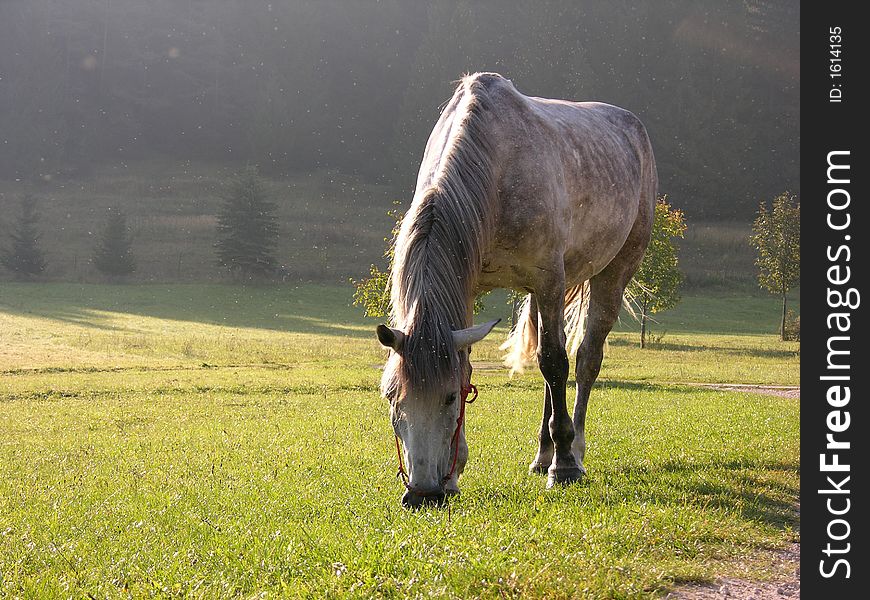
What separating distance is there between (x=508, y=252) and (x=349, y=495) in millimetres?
2411

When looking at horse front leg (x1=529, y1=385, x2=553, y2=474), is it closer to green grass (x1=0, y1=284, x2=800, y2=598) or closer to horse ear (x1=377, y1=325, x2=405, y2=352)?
green grass (x1=0, y1=284, x2=800, y2=598)

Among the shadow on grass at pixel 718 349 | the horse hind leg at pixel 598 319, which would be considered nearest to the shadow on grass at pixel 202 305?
the shadow on grass at pixel 718 349

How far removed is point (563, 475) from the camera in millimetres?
7113

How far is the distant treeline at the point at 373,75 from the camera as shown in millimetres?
146625

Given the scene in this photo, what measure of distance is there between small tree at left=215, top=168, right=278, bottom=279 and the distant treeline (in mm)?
67771

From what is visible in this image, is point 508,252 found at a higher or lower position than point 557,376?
higher

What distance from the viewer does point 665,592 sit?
4.23 meters

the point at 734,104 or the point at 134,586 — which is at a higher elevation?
the point at 734,104

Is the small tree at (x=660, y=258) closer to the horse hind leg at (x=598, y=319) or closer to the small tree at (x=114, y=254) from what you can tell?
the horse hind leg at (x=598, y=319)

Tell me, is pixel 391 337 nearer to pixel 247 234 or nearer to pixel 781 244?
pixel 781 244

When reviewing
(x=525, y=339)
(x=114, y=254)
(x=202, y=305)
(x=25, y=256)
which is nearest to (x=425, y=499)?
(x=525, y=339)
